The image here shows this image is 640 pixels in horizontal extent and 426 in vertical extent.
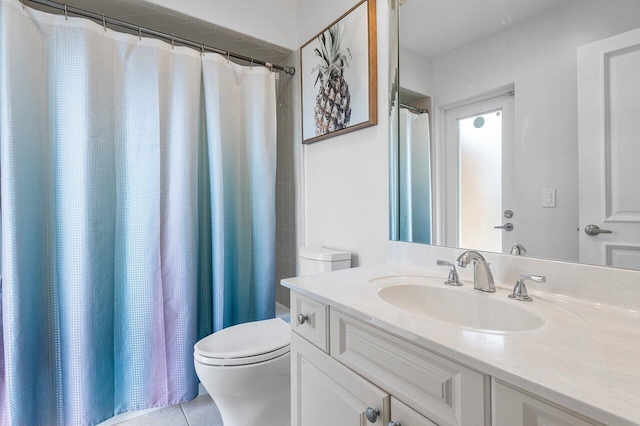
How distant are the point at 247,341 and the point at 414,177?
1.07m

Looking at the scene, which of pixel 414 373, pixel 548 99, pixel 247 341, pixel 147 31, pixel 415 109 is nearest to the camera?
pixel 414 373

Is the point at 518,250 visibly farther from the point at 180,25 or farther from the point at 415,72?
the point at 180,25

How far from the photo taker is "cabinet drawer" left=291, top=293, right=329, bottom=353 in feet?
2.82

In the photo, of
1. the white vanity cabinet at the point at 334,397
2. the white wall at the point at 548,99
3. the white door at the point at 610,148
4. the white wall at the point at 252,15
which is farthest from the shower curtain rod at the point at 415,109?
the white wall at the point at 252,15

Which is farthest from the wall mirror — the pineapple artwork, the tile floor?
the tile floor

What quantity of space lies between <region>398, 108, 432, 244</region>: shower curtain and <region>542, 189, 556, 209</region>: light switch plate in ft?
1.31

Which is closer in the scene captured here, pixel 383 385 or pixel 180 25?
pixel 383 385

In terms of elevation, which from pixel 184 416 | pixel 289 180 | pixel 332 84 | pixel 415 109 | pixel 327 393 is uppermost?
pixel 332 84

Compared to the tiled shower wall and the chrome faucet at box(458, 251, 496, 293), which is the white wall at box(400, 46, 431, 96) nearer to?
the chrome faucet at box(458, 251, 496, 293)

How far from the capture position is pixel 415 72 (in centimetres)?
127

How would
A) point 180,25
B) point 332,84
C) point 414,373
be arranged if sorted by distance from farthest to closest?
point 180,25 < point 332,84 < point 414,373

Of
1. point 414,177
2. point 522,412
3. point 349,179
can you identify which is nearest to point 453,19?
point 414,177

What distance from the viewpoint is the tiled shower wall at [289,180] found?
6.75ft

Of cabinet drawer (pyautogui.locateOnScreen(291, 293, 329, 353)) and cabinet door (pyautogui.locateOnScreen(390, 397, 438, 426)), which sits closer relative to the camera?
cabinet door (pyautogui.locateOnScreen(390, 397, 438, 426))
